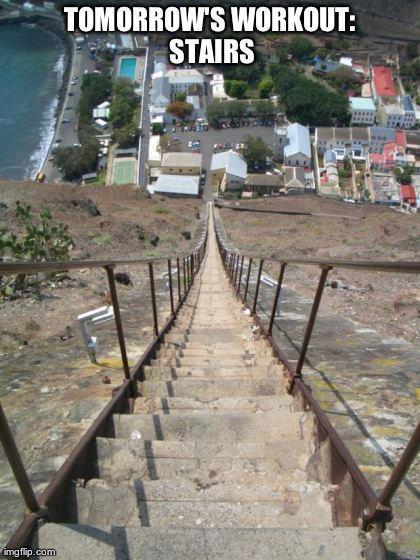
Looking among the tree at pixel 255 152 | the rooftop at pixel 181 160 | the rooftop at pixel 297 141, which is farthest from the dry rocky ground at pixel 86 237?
the rooftop at pixel 297 141

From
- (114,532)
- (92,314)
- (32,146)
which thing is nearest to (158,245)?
(92,314)

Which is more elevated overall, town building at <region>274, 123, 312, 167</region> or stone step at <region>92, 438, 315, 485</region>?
town building at <region>274, 123, 312, 167</region>

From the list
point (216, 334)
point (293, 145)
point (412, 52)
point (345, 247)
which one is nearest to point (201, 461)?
point (216, 334)

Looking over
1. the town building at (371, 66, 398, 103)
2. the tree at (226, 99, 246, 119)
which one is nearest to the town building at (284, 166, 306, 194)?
the tree at (226, 99, 246, 119)

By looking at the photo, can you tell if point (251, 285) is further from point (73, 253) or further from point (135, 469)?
point (135, 469)

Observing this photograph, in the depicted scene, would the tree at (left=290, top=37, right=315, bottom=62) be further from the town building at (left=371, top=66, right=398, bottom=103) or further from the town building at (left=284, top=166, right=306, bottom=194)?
the town building at (left=284, top=166, right=306, bottom=194)

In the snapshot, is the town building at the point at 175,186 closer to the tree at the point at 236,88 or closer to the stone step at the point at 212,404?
the tree at the point at 236,88

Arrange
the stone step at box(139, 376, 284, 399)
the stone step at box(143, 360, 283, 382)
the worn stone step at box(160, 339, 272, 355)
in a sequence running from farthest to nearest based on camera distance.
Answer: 1. the worn stone step at box(160, 339, 272, 355)
2. the stone step at box(143, 360, 283, 382)
3. the stone step at box(139, 376, 284, 399)
